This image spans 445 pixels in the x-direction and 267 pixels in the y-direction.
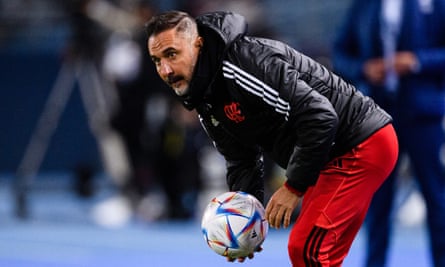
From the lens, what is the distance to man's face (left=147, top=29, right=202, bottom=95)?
18.0 ft

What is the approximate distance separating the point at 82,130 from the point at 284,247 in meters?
9.65

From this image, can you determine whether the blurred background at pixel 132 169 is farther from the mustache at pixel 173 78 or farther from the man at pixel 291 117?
the mustache at pixel 173 78

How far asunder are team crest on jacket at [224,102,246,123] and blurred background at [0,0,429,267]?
430 cm

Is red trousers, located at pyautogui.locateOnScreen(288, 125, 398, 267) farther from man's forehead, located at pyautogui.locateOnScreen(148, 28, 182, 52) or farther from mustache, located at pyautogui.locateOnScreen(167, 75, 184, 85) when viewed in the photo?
man's forehead, located at pyautogui.locateOnScreen(148, 28, 182, 52)

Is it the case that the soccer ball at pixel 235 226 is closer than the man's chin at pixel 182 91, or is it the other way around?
the man's chin at pixel 182 91

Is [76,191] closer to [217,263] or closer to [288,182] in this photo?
[217,263]

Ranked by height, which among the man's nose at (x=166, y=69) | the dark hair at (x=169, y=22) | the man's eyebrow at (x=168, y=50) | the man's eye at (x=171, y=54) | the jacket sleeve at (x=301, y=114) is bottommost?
the jacket sleeve at (x=301, y=114)

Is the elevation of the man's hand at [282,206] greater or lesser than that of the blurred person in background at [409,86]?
lesser

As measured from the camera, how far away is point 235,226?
5633mm

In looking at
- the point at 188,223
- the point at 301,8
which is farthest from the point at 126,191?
the point at 301,8

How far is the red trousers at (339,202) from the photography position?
5.57 m

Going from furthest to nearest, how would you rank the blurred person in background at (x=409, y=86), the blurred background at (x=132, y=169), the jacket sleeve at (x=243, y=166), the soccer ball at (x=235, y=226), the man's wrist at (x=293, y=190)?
the blurred background at (x=132, y=169), the blurred person in background at (x=409, y=86), the jacket sleeve at (x=243, y=166), the soccer ball at (x=235, y=226), the man's wrist at (x=293, y=190)

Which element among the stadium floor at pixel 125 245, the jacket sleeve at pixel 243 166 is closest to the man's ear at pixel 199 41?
the jacket sleeve at pixel 243 166

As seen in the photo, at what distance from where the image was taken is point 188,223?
12945 mm
